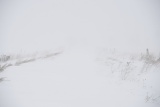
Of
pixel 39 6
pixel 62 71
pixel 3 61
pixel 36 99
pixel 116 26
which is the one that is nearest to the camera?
pixel 36 99

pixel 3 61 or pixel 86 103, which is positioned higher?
pixel 3 61

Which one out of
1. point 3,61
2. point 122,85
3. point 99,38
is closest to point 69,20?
point 99,38

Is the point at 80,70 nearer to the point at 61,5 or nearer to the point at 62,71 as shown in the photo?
A: the point at 62,71

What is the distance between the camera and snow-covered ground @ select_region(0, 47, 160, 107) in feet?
9.13

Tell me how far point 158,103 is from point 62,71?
3.40m

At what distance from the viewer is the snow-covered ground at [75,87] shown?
2.78 meters

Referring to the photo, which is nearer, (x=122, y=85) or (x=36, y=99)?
(x=36, y=99)

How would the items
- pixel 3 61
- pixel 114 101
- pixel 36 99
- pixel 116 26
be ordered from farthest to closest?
pixel 116 26 → pixel 3 61 → pixel 114 101 → pixel 36 99

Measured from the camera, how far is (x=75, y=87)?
3393mm

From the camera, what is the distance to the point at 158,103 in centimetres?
306

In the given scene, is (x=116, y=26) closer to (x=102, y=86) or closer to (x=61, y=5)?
(x=61, y=5)

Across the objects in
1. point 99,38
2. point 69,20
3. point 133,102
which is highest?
point 69,20

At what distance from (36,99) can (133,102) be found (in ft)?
8.95

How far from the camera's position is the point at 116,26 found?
15.9 metres
